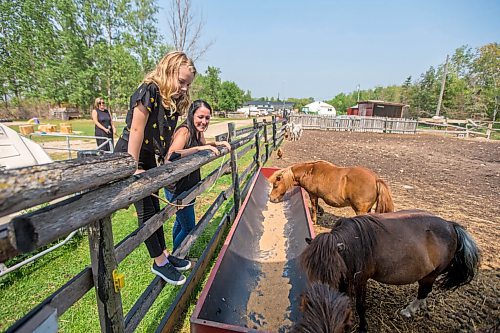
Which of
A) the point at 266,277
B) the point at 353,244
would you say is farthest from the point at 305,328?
the point at 266,277

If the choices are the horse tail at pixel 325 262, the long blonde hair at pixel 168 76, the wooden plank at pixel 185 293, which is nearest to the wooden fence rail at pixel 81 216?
the wooden plank at pixel 185 293

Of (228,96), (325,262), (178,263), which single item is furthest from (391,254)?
(228,96)

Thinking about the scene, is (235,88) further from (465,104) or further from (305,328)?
(305,328)

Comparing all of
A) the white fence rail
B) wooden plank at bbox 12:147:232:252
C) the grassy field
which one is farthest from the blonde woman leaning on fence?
the white fence rail

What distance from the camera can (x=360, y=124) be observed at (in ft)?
80.3

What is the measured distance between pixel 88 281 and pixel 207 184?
78.0 inches

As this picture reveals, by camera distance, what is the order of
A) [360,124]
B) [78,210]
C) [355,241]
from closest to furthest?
1. [78,210]
2. [355,241]
3. [360,124]

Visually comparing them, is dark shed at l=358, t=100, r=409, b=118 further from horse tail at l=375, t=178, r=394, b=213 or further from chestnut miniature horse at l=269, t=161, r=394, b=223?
horse tail at l=375, t=178, r=394, b=213

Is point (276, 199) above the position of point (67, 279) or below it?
above

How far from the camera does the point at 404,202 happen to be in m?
5.45

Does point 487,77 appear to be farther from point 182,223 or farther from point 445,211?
point 182,223

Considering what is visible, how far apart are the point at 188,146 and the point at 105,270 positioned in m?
1.70

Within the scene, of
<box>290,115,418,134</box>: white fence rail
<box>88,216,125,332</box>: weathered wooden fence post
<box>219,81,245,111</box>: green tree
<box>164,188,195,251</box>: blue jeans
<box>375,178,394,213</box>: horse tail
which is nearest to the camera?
<box>88,216,125,332</box>: weathered wooden fence post

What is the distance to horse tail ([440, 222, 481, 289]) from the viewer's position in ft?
7.72
